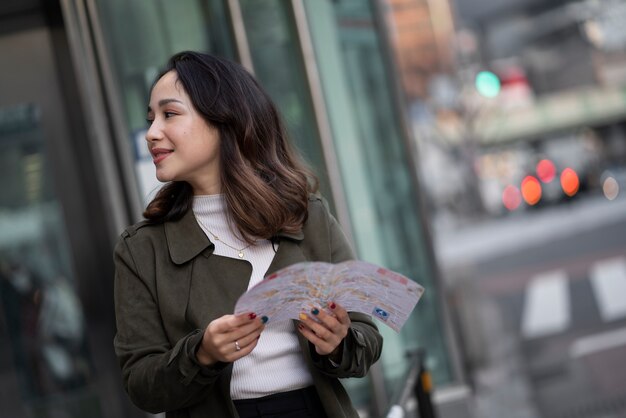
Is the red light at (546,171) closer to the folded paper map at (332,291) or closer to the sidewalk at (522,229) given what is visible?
the sidewalk at (522,229)

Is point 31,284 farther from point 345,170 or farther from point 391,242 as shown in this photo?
point 391,242

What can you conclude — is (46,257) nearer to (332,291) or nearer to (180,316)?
(180,316)

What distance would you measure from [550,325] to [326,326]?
10.6 meters

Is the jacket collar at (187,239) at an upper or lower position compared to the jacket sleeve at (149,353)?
upper

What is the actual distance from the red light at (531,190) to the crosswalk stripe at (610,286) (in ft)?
60.7

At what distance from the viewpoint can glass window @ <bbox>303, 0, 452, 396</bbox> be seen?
6.58 meters

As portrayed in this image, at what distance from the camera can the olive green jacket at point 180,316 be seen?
208cm

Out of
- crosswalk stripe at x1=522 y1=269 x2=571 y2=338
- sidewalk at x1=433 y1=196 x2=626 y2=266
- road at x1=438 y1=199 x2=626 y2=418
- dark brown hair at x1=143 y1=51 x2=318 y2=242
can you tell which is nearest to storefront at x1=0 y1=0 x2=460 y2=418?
road at x1=438 y1=199 x2=626 y2=418

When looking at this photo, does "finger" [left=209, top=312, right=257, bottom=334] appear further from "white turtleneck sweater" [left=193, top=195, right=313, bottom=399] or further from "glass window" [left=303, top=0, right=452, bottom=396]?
"glass window" [left=303, top=0, right=452, bottom=396]

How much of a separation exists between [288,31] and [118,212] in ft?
5.18

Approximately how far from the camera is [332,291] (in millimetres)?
1999

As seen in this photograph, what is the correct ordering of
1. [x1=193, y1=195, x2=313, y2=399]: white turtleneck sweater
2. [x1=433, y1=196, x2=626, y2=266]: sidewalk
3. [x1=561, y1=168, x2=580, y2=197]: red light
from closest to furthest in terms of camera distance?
1. [x1=193, y1=195, x2=313, y2=399]: white turtleneck sweater
2. [x1=433, y1=196, x2=626, y2=266]: sidewalk
3. [x1=561, y1=168, x2=580, y2=197]: red light

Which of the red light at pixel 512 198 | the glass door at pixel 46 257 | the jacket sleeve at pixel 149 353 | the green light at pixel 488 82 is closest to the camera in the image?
the jacket sleeve at pixel 149 353

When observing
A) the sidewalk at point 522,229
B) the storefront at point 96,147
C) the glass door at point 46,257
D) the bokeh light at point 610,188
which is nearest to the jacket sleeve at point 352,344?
the storefront at point 96,147
